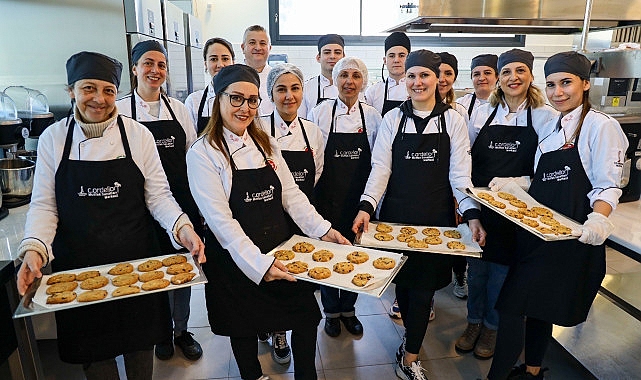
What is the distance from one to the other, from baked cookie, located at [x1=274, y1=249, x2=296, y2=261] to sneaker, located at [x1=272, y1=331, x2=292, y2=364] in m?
0.83

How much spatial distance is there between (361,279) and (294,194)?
0.54 m

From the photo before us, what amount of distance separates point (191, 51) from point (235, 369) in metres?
3.28

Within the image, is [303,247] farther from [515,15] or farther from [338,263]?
[515,15]

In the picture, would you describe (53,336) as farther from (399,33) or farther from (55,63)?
(399,33)

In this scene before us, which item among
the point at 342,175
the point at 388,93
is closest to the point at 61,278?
the point at 342,175

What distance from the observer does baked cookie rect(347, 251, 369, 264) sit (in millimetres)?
1824

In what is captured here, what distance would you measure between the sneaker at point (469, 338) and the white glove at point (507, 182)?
909mm

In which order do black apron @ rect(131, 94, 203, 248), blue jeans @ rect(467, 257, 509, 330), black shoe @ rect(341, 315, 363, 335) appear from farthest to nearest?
black shoe @ rect(341, 315, 363, 335) < blue jeans @ rect(467, 257, 509, 330) < black apron @ rect(131, 94, 203, 248)

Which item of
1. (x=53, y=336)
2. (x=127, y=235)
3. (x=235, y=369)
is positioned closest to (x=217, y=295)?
(x=127, y=235)

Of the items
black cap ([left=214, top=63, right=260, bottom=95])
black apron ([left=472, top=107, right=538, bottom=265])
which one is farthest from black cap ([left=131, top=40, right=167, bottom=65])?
black apron ([left=472, top=107, right=538, bottom=265])

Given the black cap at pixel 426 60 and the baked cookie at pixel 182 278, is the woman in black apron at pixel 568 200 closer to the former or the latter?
the black cap at pixel 426 60

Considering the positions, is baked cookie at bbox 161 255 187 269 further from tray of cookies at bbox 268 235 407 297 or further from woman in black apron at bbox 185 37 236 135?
woman in black apron at bbox 185 37 236 135

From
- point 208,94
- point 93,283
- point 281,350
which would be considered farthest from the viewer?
point 208,94

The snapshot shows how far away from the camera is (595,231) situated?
1.62 m
